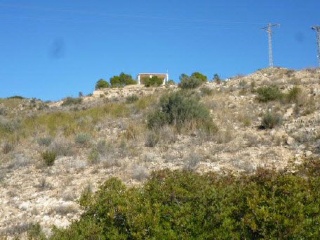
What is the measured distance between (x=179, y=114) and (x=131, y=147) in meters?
3.19

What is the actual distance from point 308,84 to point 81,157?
11554mm

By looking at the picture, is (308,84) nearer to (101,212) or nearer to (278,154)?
(278,154)

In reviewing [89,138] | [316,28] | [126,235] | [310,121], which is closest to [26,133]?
[89,138]

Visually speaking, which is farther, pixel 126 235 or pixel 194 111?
pixel 194 111

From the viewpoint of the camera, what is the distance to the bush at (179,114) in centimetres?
1484

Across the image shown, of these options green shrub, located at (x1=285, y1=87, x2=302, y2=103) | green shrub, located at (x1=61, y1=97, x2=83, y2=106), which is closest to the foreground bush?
green shrub, located at (x1=285, y1=87, x2=302, y2=103)

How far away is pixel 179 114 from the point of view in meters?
15.3

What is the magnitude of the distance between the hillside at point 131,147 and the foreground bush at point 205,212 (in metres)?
1.67

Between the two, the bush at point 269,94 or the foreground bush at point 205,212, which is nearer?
the foreground bush at point 205,212

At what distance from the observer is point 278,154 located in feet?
32.8

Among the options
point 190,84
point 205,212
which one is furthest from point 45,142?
point 190,84

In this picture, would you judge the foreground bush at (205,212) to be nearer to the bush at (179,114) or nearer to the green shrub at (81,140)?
the green shrub at (81,140)

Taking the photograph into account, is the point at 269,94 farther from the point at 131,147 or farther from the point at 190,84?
the point at 190,84

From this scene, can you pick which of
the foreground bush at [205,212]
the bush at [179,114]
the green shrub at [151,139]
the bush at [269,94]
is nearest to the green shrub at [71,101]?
the bush at [179,114]
